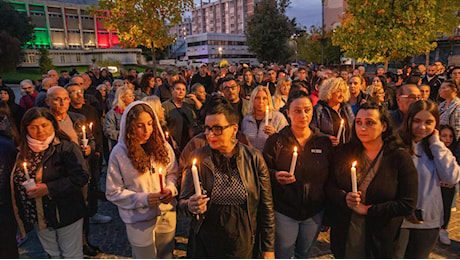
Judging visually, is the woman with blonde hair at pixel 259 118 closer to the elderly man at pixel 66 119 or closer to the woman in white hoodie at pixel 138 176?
the woman in white hoodie at pixel 138 176

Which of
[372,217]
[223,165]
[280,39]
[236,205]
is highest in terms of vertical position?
[280,39]

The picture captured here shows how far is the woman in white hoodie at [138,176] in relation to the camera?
283 centimetres

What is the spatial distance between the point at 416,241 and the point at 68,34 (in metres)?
87.3

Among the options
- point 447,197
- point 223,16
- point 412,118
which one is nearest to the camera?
point 412,118

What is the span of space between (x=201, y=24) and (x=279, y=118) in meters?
143

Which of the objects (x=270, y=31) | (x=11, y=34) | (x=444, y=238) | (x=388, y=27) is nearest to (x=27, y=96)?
(x=444, y=238)

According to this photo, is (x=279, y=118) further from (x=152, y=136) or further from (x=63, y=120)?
(x=63, y=120)

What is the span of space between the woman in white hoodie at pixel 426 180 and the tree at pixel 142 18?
11.8m

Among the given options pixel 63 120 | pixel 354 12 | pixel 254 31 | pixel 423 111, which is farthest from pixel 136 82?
pixel 254 31

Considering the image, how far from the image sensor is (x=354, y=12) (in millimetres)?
12172

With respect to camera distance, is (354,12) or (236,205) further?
(354,12)

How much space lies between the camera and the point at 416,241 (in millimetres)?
2803

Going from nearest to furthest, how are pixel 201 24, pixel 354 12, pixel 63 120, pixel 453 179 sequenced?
pixel 453 179
pixel 63 120
pixel 354 12
pixel 201 24

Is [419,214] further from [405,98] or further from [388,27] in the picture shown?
[388,27]
